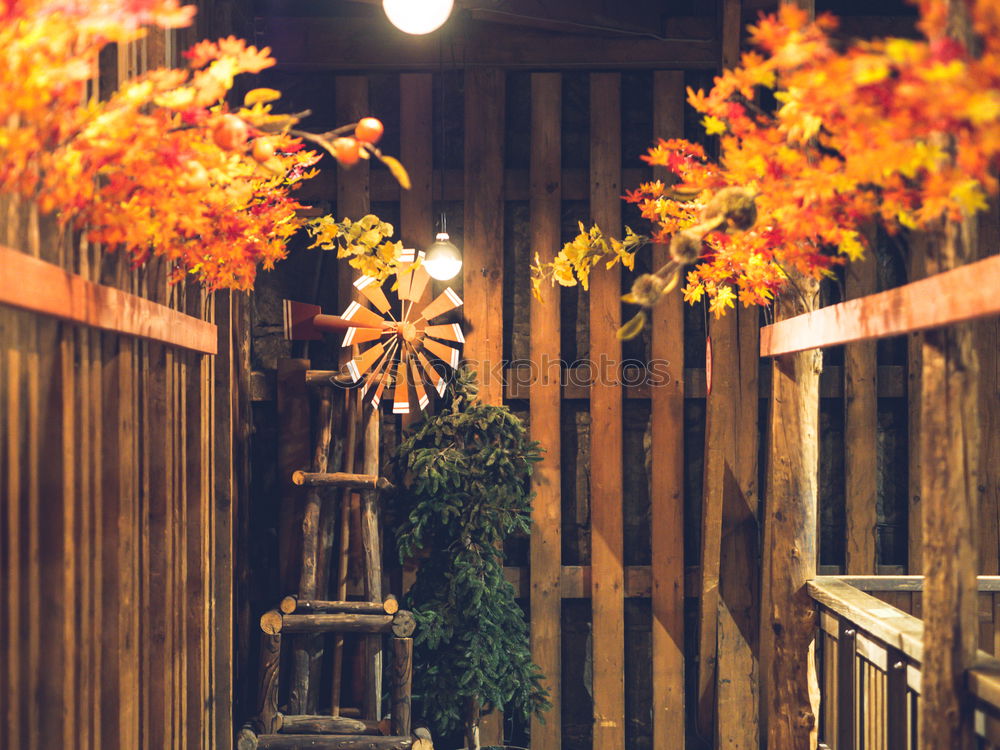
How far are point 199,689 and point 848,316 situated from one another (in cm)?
319

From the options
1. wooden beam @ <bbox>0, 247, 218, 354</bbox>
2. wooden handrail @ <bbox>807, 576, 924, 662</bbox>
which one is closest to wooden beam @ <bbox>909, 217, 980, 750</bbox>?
wooden handrail @ <bbox>807, 576, 924, 662</bbox>

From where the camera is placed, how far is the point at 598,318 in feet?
15.8

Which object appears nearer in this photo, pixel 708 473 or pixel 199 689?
pixel 199 689

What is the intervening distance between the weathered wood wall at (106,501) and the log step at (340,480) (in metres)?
0.44

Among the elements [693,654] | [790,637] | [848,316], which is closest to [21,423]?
[848,316]

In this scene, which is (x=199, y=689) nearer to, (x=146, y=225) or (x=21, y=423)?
(x=21, y=423)

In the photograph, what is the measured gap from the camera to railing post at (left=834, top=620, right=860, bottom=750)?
10.4 feet

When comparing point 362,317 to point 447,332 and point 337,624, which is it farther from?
point 337,624

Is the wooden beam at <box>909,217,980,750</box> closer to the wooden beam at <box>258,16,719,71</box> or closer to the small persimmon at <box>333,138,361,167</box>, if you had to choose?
the small persimmon at <box>333,138,361,167</box>

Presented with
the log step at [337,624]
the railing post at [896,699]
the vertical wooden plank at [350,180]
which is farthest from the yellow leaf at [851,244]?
the vertical wooden plank at [350,180]

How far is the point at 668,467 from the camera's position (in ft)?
15.8

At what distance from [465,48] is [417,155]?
654mm

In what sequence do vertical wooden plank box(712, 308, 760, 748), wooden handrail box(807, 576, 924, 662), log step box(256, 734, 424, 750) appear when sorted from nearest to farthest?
1. wooden handrail box(807, 576, 924, 662)
2. log step box(256, 734, 424, 750)
3. vertical wooden plank box(712, 308, 760, 748)

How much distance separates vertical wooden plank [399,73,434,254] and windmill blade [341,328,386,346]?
63 cm
